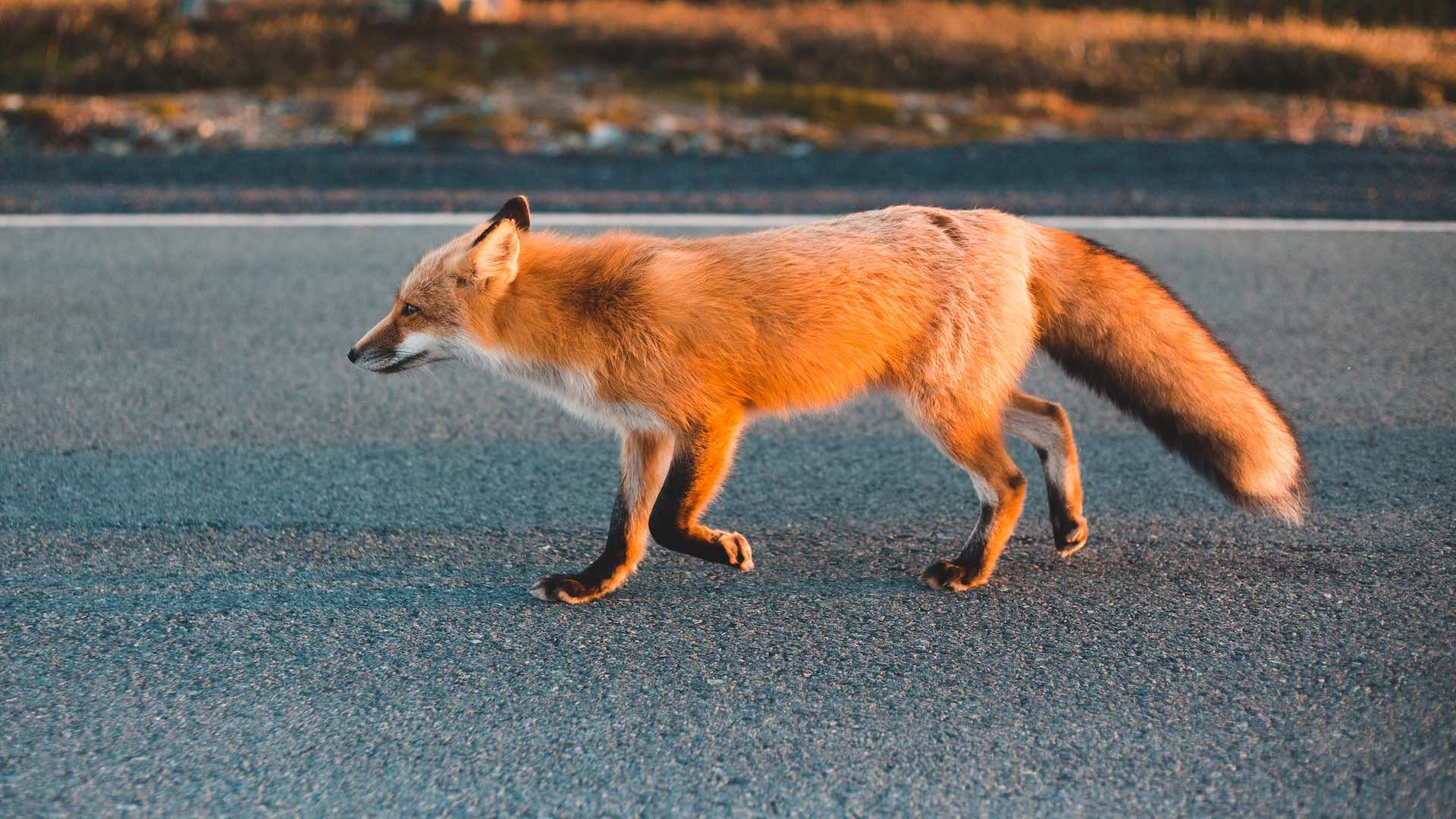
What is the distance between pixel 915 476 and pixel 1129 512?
0.77 meters

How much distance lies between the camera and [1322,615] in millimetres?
3576

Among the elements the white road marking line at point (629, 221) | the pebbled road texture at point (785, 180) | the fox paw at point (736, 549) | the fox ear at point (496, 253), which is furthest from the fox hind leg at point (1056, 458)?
the pebbled road texture at point (785, 180)

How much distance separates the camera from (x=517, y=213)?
12.8 feet

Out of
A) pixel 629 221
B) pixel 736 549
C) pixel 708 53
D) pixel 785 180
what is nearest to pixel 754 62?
pixel 708 53

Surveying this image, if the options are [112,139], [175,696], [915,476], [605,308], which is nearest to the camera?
[175,696]

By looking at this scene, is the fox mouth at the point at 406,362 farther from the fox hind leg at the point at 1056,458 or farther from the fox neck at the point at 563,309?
the fox hind leg at the point at 1056,458

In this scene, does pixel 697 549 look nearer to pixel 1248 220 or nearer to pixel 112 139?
pixel 1248 220

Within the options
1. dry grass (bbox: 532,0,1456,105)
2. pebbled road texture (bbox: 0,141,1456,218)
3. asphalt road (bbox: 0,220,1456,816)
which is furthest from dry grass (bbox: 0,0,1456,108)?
asphalt road (bbox: 0,220,1456,816)

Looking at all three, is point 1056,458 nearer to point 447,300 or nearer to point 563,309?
point 563,309

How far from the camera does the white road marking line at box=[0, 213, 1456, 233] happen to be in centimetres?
761

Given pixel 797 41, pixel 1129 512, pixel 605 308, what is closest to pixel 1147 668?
pixel 1129 512

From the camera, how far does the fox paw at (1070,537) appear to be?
402cm

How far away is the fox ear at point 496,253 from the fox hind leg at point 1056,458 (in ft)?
5.43

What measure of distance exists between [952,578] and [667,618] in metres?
0.86
